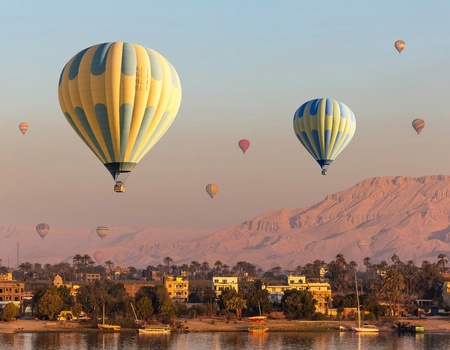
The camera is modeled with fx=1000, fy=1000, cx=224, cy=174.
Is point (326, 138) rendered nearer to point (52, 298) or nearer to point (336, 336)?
point (336, 336)

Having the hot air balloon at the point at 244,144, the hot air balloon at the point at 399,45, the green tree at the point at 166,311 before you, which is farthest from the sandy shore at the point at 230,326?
the hot air balloon at the point at 399,45

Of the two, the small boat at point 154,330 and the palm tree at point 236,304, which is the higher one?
the palm tree at point 236,304

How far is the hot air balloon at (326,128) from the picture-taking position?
436ft

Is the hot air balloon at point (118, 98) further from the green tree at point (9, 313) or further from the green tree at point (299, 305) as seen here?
the green tree at point (299, 305)

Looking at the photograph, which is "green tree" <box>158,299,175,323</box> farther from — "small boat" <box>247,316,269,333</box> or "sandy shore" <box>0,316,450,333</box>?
"small boat" <box>247,316,269,333</box>

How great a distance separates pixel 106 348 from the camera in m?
133

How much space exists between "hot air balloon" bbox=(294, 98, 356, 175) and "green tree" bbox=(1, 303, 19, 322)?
6044 centimetres

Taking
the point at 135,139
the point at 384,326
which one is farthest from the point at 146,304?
the point at 135,139

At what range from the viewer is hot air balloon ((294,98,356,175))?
436 ft

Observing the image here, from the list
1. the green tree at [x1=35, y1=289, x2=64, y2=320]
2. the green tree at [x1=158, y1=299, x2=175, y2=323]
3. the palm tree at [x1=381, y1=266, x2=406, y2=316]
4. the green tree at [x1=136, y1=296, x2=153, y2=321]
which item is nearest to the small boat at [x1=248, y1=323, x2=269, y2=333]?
the green tree at [x1=158, y1=299, x2=175, y2=323]

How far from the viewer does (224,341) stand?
145m

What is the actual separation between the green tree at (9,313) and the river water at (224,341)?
12.6 m

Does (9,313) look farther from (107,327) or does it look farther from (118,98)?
(118,98)

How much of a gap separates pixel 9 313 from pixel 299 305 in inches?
1894
